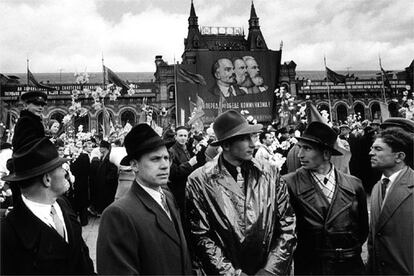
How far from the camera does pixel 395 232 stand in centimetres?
261

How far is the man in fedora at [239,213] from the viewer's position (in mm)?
2527

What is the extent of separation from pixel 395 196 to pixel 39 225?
242cm

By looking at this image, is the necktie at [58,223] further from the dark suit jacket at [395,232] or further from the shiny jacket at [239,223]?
the dark suit jacket at [395,232]

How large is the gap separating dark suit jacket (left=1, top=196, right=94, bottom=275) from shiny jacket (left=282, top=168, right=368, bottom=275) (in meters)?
1.69

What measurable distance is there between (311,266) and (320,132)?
3.50ft

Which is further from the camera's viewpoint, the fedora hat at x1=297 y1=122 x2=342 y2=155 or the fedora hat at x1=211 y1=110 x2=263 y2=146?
the fedora hat at x1=297 y1=122 x2=342 y2=155

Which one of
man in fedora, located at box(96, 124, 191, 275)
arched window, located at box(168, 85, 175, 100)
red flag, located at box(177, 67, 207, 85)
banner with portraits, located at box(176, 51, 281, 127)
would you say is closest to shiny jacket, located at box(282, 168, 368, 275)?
man in fedora, located at box(96, 124, 191, 275)

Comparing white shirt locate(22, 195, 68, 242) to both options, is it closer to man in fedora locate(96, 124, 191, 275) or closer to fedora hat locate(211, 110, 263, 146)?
man in fedora locate(96, 124, 191, 275)

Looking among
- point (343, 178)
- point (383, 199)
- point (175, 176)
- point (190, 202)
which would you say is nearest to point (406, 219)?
point (383, 199)

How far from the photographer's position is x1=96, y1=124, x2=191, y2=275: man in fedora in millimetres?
1973

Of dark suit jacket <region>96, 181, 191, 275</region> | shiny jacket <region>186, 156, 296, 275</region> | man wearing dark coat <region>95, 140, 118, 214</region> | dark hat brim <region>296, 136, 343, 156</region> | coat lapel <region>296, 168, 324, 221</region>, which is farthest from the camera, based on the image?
man wearing dark coat <region>95, 140, 118, 214</region>

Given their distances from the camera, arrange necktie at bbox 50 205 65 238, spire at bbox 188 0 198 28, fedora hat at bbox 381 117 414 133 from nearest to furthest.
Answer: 1. necktie at bbox 50 205 65 238
2. fedora hat at bbox 381 117 414 133
3. spire at bbox 188 0 198 28

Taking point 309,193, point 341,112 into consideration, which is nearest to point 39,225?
point 309,193

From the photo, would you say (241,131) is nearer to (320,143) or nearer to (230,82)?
(320,143)
